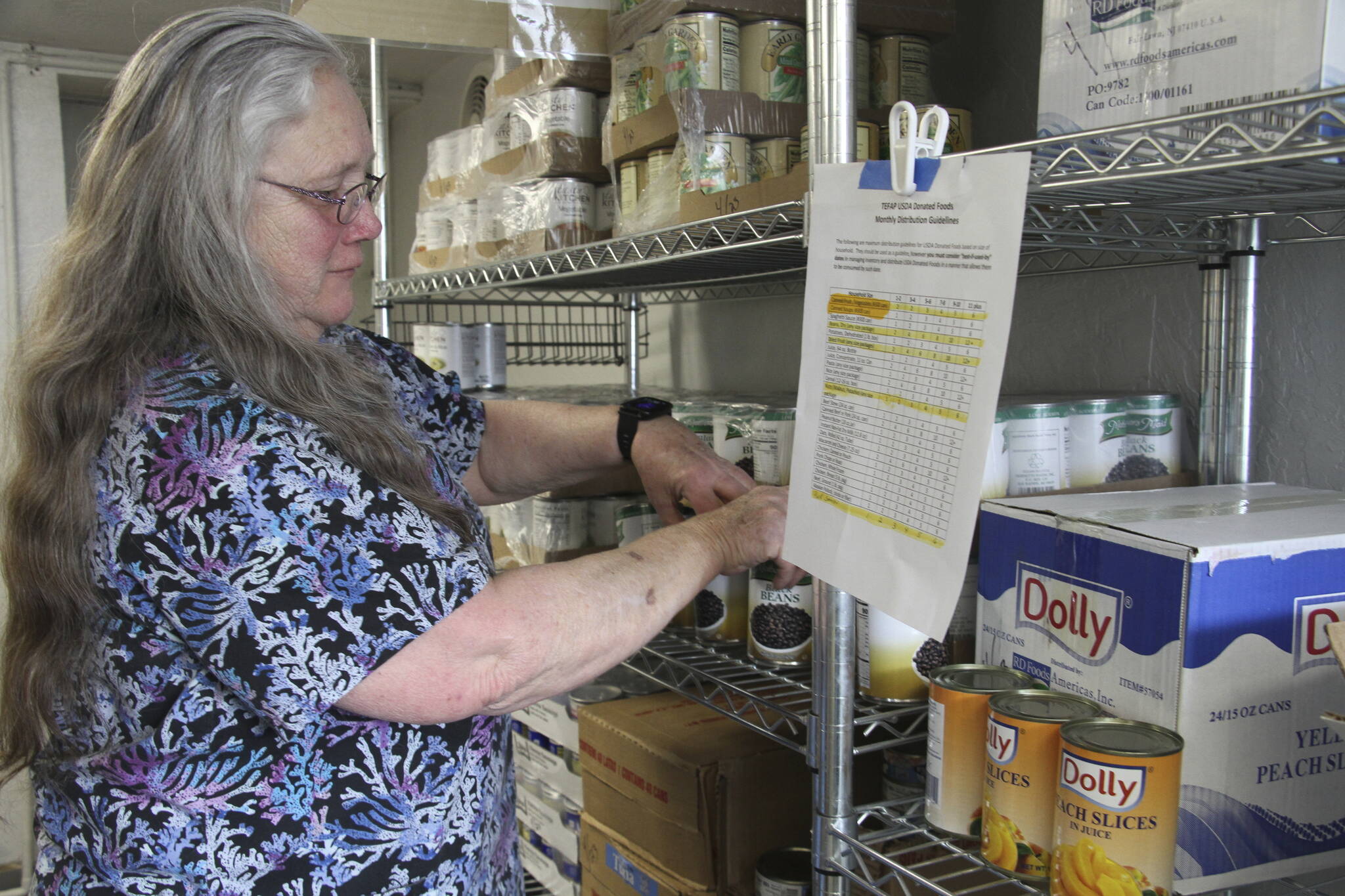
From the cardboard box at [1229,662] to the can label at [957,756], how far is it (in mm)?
93

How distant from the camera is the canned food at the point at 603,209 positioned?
1599 millimetres

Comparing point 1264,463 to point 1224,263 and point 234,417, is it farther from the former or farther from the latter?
point 234,417

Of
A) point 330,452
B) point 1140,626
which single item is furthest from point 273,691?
point 1140,626

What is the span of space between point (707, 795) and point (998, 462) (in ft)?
1.98

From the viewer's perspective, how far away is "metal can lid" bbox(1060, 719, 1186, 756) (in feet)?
2.26

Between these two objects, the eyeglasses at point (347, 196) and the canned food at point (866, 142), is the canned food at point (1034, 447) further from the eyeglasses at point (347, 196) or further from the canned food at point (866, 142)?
the eyeglasses at point (347, 196)

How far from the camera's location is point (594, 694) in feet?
5.36

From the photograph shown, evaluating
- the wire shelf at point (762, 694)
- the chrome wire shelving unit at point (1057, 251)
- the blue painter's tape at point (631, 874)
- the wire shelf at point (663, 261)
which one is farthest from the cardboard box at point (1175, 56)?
the blue painter's tape at point (631, 874)

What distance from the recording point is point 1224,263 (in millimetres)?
1071

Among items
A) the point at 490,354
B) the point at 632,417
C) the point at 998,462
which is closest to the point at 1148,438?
the point at 998,462

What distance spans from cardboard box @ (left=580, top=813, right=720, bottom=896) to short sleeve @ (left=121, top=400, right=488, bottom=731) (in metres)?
0.71

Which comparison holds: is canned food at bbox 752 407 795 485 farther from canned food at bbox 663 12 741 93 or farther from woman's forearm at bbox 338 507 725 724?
canned food at bbox 663 12 741 93

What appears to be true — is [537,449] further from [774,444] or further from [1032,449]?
[1032,449]

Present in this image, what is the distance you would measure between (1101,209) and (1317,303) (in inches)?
13.3
